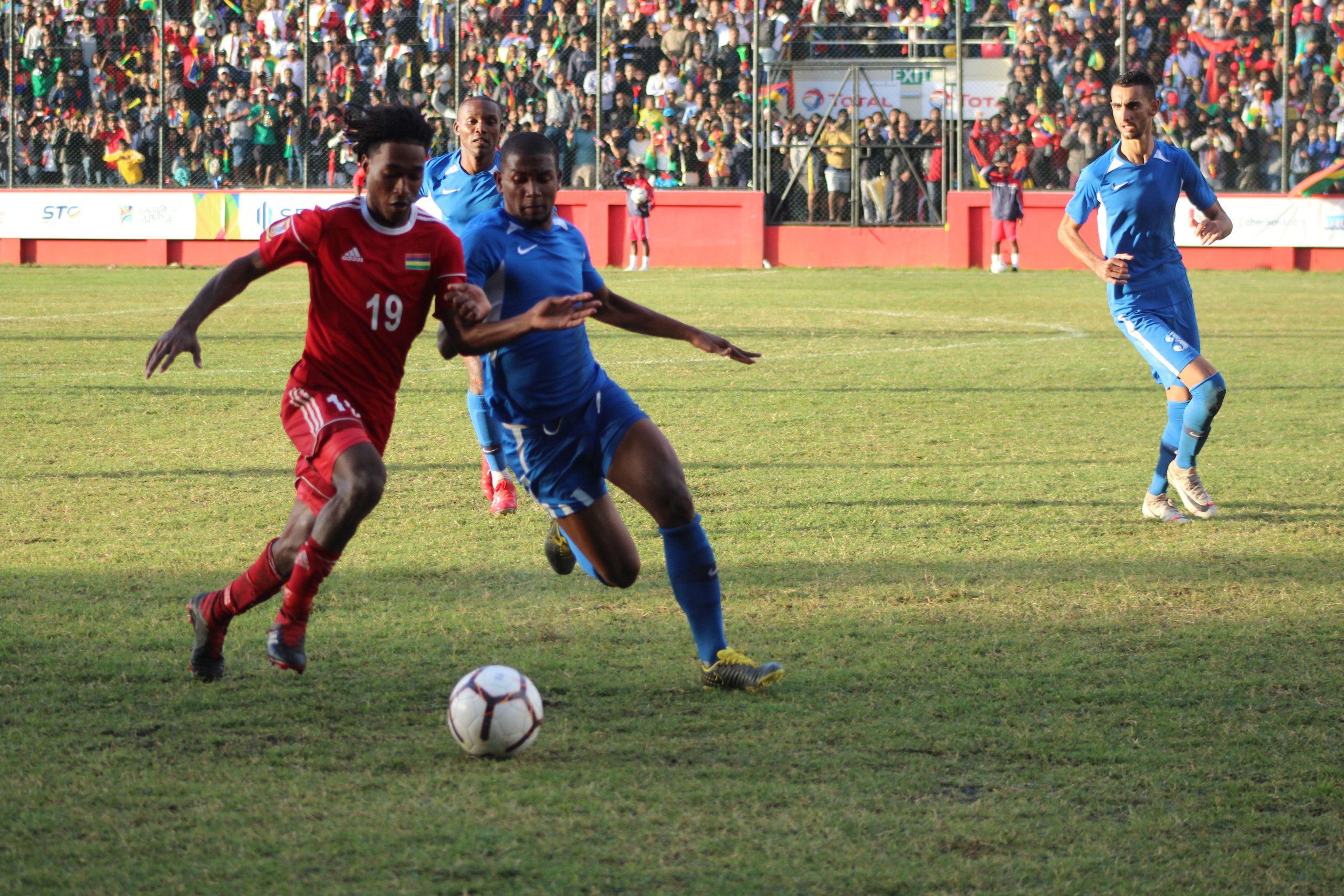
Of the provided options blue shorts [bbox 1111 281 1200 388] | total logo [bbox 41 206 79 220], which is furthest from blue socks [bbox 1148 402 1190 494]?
total logo [bbox 41 206 79 220]

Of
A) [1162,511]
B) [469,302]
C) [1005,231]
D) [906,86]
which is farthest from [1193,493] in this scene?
[906,86]

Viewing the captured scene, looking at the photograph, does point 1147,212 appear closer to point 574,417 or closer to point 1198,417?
point 1198,417

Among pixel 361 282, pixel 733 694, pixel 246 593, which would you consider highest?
pixel 361 282

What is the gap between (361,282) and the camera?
4641 millimetres

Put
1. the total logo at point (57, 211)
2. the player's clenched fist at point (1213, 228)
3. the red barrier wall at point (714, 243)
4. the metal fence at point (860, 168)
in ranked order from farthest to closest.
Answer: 1. the metal fence at point (860, 168)
2. the total logo at point (57, 211)
3. the red barrier wall at point (714, 243)
4. the player's clenched fist at point (1213, 228)

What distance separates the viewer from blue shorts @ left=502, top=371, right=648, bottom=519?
4824 mm

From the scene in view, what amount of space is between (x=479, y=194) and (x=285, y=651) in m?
3.68

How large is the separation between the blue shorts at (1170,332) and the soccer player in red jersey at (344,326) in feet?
13.7

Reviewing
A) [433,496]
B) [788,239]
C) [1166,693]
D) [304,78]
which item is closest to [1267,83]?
[788,239]

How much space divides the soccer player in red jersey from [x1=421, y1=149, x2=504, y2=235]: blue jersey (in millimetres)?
2812

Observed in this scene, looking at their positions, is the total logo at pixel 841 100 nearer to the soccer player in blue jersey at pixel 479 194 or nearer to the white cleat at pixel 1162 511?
the soccer player in blue jersey at pixel 479 194

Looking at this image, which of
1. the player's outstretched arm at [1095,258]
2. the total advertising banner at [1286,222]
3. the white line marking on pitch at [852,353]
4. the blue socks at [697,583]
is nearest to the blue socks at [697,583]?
the blue socks at [697,583]

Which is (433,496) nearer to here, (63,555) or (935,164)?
(63,555)

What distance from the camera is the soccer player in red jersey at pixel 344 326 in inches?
179
